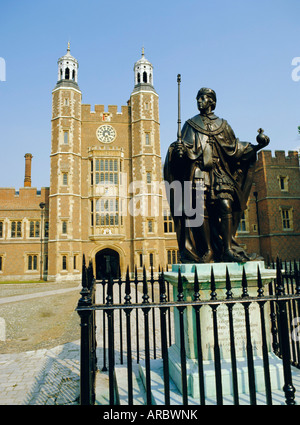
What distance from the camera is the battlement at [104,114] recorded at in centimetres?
2669

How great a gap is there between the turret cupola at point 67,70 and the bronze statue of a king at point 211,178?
26059 millimetres

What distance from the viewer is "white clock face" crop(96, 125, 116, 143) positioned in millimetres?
26469

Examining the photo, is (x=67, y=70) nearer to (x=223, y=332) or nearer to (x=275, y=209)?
(x=275, y=209)

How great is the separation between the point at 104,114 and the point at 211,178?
2553 cm

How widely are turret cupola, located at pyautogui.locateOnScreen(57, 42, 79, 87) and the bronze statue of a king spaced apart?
26.1 meters

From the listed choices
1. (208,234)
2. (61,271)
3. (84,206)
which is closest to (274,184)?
(84,206)

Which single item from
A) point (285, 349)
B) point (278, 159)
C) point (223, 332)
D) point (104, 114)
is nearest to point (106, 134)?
point (104, 114)

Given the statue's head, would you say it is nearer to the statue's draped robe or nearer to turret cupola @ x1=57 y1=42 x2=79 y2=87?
the statue's draped robe

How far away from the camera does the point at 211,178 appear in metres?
3.54

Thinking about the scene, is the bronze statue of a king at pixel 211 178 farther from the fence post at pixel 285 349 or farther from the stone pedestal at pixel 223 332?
the fence post at pixel 285 349

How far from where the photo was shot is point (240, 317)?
2904 millimetres

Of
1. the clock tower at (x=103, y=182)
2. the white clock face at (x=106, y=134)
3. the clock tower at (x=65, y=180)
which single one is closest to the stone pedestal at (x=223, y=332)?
the clock tower at (x=103, y=182)

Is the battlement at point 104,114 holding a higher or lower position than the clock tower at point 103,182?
higher
